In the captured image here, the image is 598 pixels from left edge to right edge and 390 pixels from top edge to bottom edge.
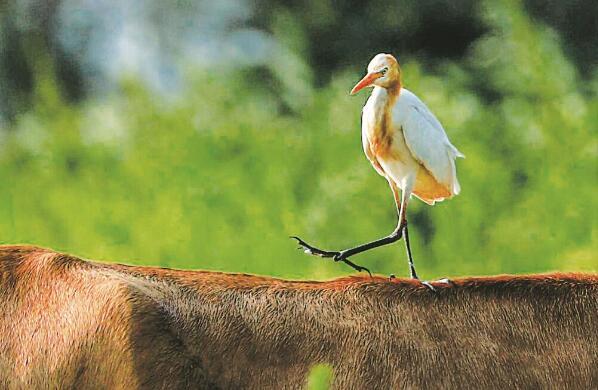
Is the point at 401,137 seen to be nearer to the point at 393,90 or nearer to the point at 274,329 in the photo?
the point at 393,90

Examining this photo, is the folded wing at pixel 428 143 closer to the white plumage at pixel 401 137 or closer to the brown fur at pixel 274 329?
the white plumage at pixel 401 137

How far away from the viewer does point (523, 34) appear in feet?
6.62

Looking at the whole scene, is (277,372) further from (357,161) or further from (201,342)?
(357,161)

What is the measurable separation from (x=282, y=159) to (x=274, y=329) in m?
0.75

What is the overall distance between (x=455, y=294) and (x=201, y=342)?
0.97 feet

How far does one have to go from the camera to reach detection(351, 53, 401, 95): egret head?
1199 millimetres

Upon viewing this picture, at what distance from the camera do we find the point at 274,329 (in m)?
1.13

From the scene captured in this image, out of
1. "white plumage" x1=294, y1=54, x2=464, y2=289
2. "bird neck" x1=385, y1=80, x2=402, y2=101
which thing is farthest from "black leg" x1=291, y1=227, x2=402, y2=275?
"bird neck" x1=385, y1=80, x2=402, y2=101

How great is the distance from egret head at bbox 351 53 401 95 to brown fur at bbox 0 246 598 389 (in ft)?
0.73

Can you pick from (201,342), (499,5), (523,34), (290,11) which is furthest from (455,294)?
(290,11)

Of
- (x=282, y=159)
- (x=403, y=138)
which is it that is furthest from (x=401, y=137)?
(x=282, y=159)

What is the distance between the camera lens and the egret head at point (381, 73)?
120cm

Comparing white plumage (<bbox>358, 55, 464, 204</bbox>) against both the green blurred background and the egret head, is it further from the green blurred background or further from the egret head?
the green blurred background

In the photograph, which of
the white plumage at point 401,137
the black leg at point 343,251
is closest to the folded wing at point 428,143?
the white plumage at point 401,137
